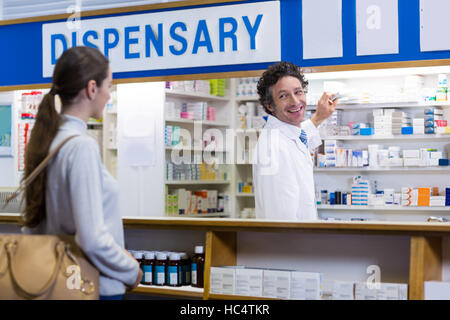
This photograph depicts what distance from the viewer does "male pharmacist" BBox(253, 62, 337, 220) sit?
3.46 m

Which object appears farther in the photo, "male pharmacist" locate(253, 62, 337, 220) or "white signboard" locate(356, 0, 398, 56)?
"white signboard" locate(356, 0, 398, 56)

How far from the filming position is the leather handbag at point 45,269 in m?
2.04

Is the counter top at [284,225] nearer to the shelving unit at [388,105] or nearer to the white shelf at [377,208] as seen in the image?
the white shelf at [377,208]

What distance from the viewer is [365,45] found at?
4090 millimetres

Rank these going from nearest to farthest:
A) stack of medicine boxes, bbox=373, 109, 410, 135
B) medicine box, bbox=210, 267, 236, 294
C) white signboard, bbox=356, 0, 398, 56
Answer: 1. medicine box, bbox=210, 267, 236, 294
2. white signboard, bbox=356, 0, 398, 56
3. stack of medicine boxes, bbox=373, 109, 410, 135

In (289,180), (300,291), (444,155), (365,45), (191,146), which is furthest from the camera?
(191,146)

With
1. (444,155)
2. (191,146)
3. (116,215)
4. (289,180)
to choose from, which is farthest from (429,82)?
(116,215)

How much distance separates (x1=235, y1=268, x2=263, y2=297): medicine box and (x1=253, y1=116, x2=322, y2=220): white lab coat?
339 mm

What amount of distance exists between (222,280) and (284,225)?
46 cm

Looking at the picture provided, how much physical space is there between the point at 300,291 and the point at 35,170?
5.29ft

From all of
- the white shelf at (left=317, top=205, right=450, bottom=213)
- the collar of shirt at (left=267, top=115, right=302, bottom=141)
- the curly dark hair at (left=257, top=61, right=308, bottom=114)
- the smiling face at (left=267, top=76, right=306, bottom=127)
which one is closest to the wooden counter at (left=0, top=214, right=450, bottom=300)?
the collar of shirt at (left=267, top=115, right=302, bottom=141)
